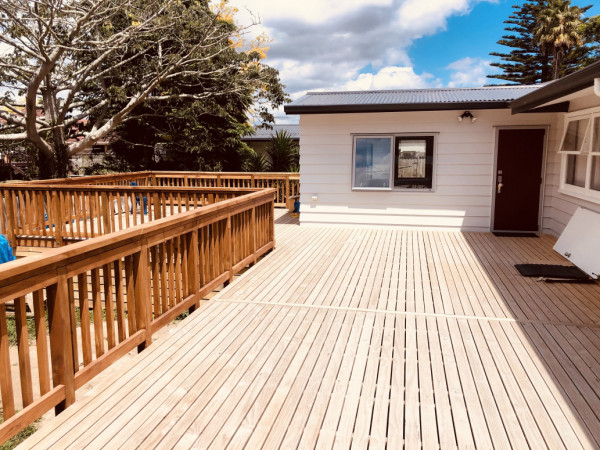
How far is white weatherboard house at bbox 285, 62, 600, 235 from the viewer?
726 centimetres

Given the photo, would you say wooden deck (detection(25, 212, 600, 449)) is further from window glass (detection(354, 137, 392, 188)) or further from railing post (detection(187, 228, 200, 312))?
window glass (detection(354, 137, 392, 188))

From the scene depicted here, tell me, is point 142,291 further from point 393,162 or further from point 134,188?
point 393,162

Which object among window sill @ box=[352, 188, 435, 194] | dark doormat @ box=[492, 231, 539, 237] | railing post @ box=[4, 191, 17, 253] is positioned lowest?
dark doormat @ box=[492, 231, 539, 237]

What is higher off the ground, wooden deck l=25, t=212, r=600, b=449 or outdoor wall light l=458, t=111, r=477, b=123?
outdoor wall light l=458, t=111, r=477, b=123

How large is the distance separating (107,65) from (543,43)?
77.7ft

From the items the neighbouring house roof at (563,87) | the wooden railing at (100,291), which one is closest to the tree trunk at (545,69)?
the neighbouring house roof at (563,87)

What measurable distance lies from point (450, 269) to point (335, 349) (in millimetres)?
2701

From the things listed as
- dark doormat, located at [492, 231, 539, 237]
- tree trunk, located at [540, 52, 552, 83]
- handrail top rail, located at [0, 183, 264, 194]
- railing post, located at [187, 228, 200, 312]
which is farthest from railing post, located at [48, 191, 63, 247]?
tree trunk, located at [540, 52, 552, 83]

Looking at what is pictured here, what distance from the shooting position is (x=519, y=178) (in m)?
7.41

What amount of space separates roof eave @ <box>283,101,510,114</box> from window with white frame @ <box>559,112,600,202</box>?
1016 mm

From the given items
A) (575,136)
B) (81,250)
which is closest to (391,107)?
(575,136)

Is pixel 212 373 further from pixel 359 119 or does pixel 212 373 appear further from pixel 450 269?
pixel 359 119

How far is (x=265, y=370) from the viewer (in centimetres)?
273

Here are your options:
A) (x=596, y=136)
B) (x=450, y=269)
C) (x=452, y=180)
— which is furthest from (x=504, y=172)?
(x=450, y=269)
